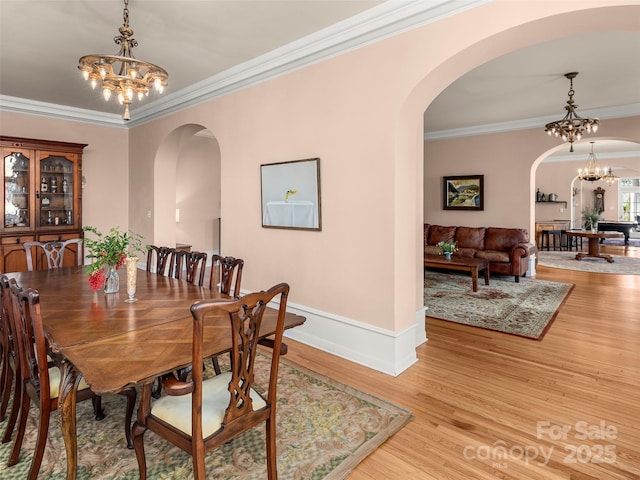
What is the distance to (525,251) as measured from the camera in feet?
21.0

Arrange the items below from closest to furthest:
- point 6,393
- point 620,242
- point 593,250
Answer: point 6,393 < point 593,250 < point 620,242

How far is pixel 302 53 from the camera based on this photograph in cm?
339

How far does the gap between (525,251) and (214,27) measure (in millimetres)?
5869

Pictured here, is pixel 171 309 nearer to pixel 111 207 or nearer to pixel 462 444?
pixel 462 444

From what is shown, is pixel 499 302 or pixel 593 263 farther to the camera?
pixel 593 263

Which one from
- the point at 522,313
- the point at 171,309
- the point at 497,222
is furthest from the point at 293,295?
the point at 497,222

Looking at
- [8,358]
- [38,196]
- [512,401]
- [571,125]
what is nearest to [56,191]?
[38,196]

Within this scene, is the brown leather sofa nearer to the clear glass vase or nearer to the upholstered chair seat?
the clear glass vase

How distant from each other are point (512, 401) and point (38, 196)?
5921 millimetres

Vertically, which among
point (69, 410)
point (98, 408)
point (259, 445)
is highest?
point (69, 410)

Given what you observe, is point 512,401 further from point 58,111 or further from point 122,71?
point 58,111

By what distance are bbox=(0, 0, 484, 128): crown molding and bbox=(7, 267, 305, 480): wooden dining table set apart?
231 cm

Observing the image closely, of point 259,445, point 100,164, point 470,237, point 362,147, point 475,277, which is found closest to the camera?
point 259,445

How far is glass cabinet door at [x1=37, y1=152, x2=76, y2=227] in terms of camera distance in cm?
505
